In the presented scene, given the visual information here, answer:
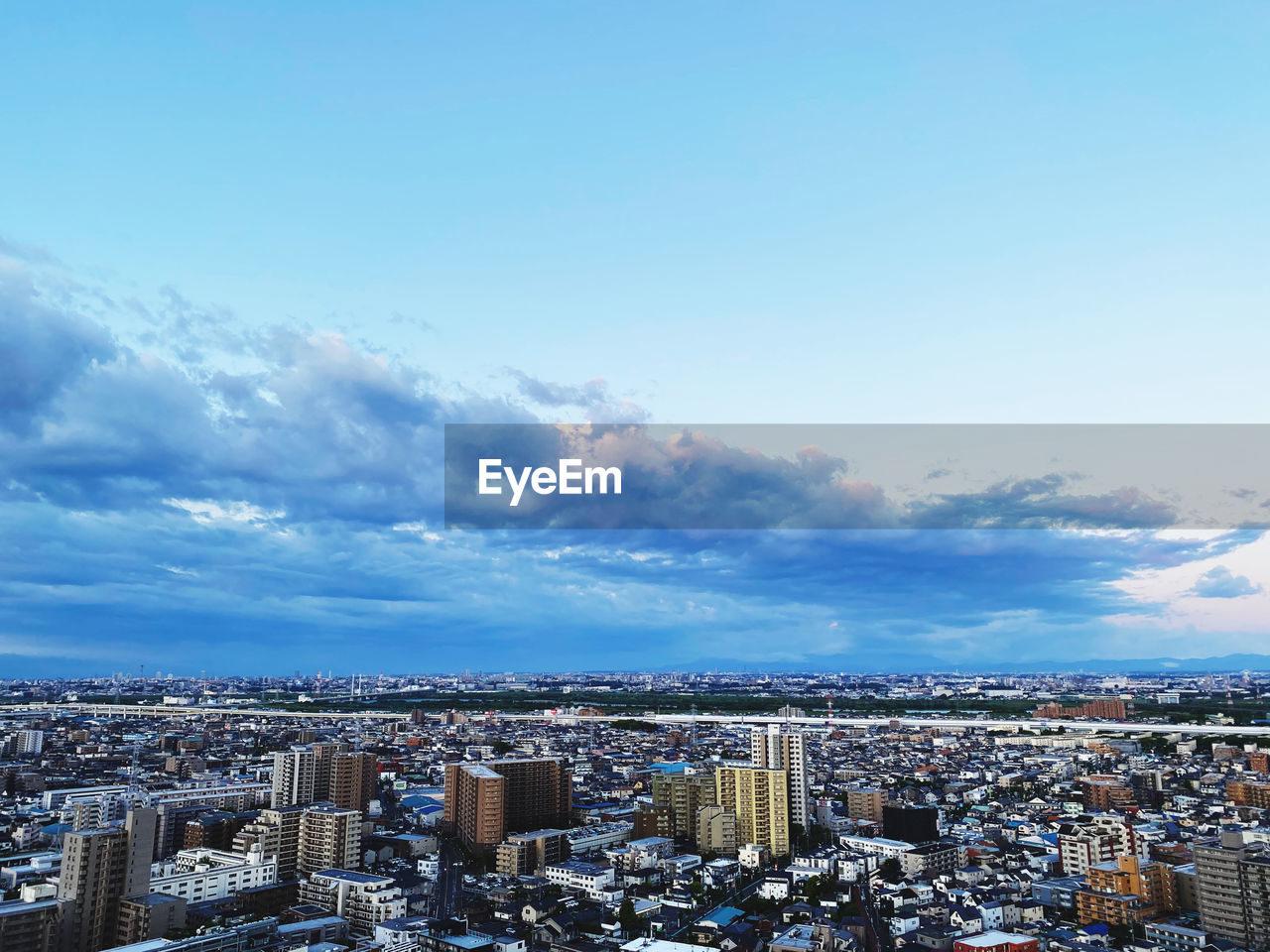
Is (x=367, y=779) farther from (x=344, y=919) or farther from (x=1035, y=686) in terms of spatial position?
(x=1035, y=686)

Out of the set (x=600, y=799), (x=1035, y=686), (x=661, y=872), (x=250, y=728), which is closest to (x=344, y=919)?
(x=661, y=872)

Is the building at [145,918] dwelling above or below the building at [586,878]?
above

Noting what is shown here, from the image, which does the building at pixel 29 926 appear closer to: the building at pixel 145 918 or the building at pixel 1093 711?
the building at pixel 145 918

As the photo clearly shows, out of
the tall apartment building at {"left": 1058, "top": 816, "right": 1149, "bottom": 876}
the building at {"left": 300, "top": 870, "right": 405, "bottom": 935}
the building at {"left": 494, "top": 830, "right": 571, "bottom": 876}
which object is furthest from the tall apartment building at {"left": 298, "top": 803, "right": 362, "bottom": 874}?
the tall apartment building at {"left": 1058, "top": 816, "right": 1149, "bottom": 876}

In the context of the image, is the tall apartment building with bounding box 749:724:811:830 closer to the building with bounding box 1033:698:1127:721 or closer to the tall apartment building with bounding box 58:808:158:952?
the tall apartment building with bounding box 58:808:158:952

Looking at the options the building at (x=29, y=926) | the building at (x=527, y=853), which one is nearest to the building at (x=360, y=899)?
the building at (x=527, y=853)
